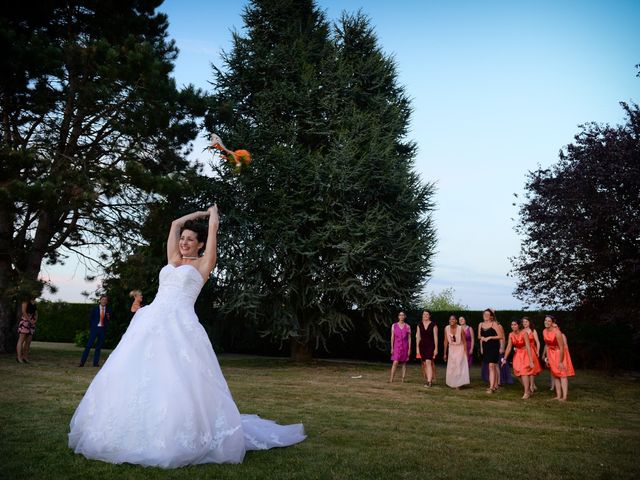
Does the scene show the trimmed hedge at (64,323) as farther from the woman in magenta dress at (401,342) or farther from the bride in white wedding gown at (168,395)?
the bride in white wedding gown at (168,395)

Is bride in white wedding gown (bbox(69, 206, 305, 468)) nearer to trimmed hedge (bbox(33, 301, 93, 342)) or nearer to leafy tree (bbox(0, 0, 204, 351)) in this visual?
leafy tree (bbox(0, 0, 204, 351))

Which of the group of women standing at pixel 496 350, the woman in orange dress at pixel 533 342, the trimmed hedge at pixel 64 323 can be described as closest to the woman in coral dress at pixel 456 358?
the group of women standing at pixel 496 350

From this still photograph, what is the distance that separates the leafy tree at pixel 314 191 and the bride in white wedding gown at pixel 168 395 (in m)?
12.5

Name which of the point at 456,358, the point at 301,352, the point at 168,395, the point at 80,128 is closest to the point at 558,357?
the point at 456,358

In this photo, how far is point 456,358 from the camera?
14.4 meters

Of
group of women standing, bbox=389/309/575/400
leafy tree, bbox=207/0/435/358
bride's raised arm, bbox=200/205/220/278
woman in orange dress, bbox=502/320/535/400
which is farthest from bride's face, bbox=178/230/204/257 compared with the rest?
leafy tree, bbox=207/0/435/358

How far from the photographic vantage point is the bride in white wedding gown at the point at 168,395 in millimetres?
4664

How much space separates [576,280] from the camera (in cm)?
1858

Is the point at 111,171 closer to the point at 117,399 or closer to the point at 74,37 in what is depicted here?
the point at 74,37

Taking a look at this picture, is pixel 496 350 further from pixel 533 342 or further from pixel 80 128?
pixel 80 128

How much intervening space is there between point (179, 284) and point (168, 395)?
118 centimetres

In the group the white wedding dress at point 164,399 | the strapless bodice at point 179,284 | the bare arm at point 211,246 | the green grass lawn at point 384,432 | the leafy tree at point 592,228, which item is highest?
the leafy tree at point 592,228

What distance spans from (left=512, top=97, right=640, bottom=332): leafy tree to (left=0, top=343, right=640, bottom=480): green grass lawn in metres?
4.78

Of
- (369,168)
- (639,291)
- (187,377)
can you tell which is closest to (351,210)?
(369,168)
